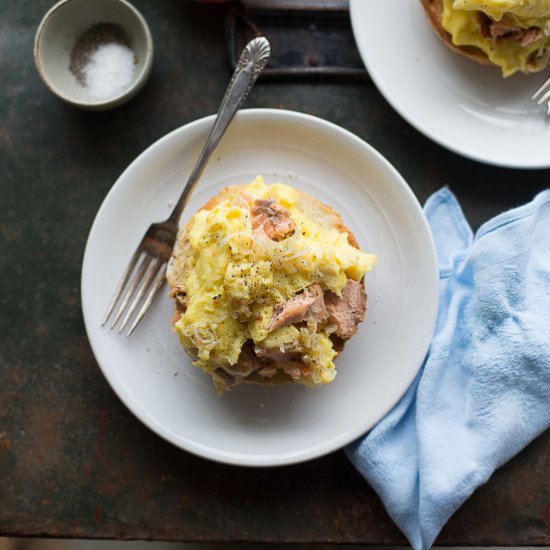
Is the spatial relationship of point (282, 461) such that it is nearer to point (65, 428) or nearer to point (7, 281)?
point (65, 428)

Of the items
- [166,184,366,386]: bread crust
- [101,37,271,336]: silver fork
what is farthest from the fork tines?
[166,184,366,386]: bread crust

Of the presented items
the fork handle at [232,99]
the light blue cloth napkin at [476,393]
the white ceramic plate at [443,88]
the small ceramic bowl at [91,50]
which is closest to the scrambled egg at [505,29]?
the white ceramic plate at [443,88]

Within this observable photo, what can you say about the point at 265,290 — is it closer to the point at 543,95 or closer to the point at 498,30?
the point at 498,30

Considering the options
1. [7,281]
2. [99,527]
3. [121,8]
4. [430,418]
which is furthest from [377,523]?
[121,8]

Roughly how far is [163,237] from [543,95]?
1.63m

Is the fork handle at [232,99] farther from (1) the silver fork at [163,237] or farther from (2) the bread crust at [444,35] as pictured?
(2) the bread crust at [444,35]

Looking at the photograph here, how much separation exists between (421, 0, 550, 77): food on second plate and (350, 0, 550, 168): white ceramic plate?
0.34 feet

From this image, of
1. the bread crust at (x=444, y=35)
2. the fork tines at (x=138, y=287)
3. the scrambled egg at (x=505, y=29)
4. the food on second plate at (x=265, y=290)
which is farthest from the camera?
the bread crust at (x=444, y=35)

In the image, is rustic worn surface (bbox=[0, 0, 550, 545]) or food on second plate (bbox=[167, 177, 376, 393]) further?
rustic worn surface (bbox=[0, 0, 550, 545])

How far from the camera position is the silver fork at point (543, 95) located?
8.88 feet

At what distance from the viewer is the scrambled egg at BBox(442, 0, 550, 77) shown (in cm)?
245

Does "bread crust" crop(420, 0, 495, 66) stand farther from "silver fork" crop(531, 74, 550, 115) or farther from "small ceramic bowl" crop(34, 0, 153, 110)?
"small ceramic bowl" crop(34, 0, 153, 110)

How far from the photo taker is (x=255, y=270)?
2.19m

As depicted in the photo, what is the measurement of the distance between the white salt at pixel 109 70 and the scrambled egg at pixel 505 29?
4.21ft
